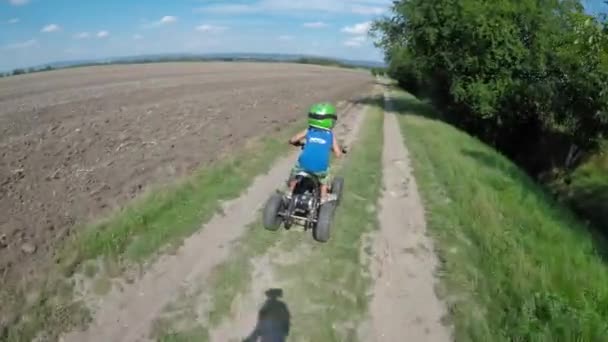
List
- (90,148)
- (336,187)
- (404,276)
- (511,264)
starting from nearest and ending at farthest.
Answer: (404,276), (511,264), (336,187), (90,148)

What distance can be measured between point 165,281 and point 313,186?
2.77 metres

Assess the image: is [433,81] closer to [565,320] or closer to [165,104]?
[165,104]

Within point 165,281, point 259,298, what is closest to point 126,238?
point 165,281

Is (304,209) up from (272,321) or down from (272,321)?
up

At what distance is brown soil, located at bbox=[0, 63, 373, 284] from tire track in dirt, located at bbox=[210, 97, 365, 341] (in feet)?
9.20

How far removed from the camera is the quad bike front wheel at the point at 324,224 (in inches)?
314

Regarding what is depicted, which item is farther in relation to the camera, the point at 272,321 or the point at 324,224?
the point at 324,224

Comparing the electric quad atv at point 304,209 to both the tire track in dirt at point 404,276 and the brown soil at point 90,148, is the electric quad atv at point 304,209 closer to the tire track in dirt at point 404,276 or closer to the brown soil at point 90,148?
the tire track in dirt at point 404,276

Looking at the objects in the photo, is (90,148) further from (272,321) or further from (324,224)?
(272,321)

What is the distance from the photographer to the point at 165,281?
672 cm

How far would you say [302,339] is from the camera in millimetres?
5598

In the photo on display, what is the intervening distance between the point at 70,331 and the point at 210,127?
14.8 m

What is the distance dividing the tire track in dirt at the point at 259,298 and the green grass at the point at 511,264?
2183 mm

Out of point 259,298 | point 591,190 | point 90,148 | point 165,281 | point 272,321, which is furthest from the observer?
point 591,190
